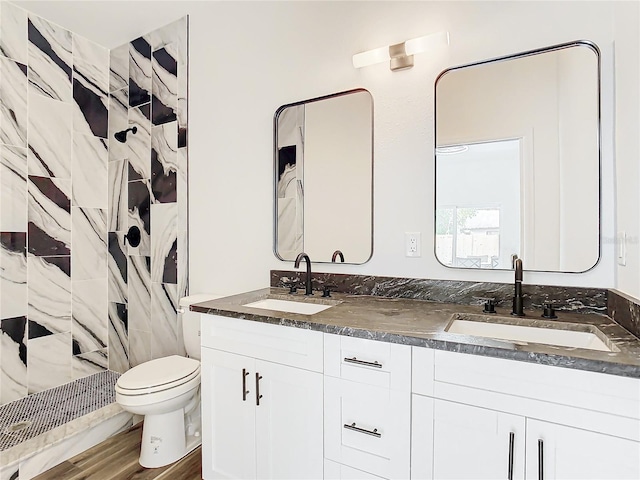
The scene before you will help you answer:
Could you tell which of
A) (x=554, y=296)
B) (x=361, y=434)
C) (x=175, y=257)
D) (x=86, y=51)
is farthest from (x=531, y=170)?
(x=86, y=51)

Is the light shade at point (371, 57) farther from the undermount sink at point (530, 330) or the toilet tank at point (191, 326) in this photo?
the toilet tank at point (191, 326)

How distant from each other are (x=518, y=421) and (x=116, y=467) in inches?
77.4

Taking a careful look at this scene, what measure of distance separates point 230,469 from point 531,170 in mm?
1821

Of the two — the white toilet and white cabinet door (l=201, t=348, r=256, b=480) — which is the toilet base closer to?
the white toilet

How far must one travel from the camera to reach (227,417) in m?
1.64

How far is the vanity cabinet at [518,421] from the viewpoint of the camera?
3.18 ft

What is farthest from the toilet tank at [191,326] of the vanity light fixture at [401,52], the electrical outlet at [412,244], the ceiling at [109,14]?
the ceiling at [109,14]

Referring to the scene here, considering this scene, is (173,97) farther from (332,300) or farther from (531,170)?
(531,170)

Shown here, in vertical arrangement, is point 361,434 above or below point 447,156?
below

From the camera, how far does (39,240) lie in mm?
2475

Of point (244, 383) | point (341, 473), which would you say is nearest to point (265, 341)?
point (244, 383)

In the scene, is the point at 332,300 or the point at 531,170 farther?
the point at 332,300

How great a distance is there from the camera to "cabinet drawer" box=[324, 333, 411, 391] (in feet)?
4.07

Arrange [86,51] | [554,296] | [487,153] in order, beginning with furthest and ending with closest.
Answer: [86,51]
[487,153]
[554,296]
